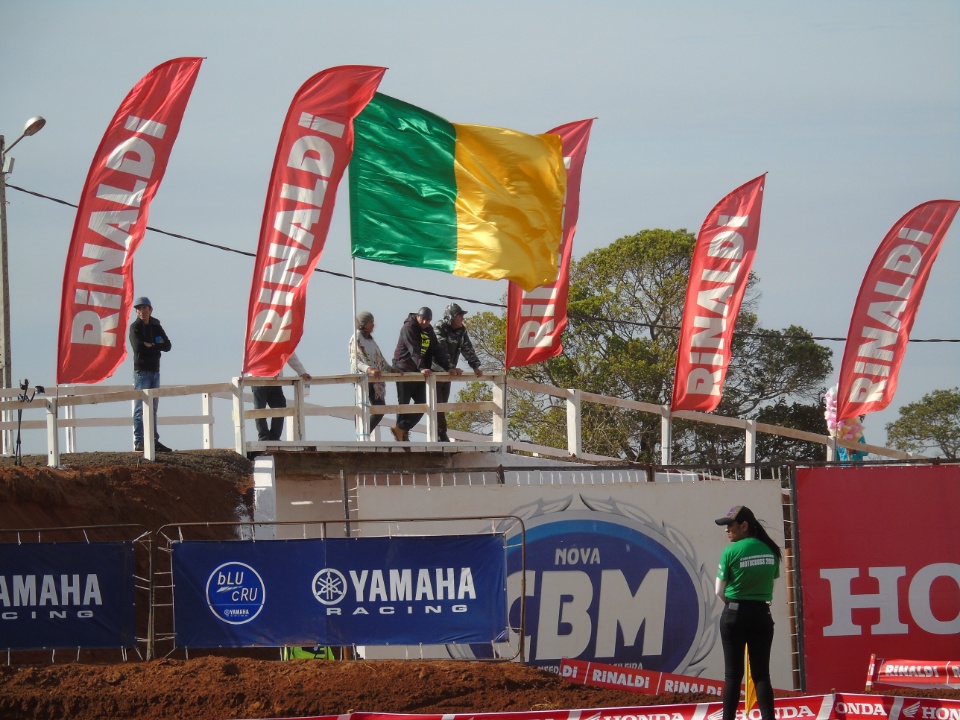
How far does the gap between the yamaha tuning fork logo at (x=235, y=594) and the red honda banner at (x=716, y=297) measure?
28.0ft

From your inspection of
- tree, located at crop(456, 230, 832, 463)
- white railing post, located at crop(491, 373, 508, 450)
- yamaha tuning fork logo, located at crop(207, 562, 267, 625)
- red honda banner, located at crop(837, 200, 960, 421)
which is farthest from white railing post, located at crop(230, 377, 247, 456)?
tree, located at crop(456, 230, 832, 463)

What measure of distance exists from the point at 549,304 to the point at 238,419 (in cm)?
464

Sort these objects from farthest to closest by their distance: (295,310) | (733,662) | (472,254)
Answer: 1. (472,254)
2. (295,310)
3. (733,662)

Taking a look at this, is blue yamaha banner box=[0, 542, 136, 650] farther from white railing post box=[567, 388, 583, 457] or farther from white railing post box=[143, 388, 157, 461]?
white railing post box=[567, 388, 583, 457]

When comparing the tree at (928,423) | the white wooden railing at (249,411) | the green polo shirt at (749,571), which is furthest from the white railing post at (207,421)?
the tree at (928,423)

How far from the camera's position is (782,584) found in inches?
520

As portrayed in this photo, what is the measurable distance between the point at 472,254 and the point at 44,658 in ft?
23.7

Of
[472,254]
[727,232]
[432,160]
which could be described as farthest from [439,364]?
[727,232]

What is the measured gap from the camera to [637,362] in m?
32.6

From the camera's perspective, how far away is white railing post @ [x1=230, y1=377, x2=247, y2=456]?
53.3 feet

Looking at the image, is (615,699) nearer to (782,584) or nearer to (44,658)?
(782,584)

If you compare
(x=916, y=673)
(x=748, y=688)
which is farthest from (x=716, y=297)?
(x=748, y=688)

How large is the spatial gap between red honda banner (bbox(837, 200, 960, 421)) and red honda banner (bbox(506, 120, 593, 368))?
173 inches

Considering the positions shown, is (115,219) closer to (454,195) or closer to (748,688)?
(454,195)
